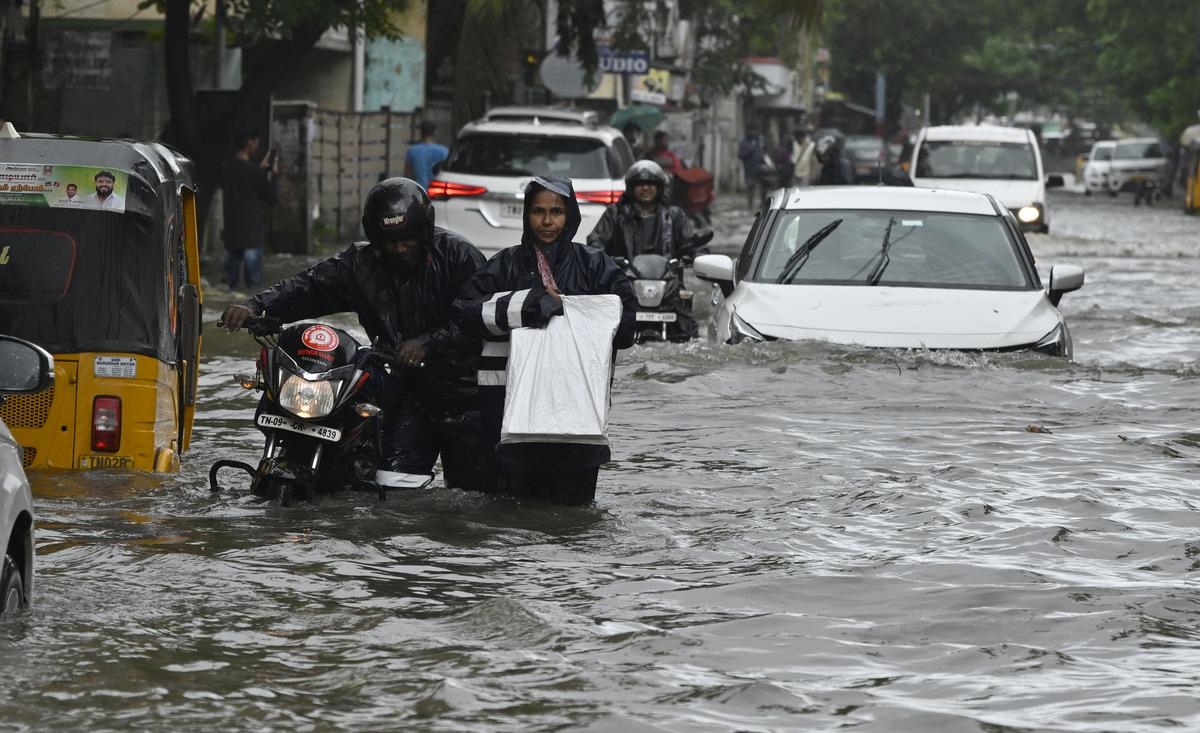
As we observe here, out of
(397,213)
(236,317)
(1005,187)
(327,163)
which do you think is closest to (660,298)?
(397,213)

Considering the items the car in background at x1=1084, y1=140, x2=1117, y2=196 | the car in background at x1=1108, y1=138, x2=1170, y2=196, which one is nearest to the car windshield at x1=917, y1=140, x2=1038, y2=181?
the car in background at x1=1108, y1=138, x2=1170, y2=196

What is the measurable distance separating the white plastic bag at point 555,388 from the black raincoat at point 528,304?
3.1 inches

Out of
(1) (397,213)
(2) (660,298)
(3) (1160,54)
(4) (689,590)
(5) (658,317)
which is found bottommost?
(4) (689,590)

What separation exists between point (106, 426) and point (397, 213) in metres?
1.54

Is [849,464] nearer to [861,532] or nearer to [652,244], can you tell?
[861,532]

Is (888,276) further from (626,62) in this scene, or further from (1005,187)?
(626,62)

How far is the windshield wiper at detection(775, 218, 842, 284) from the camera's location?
12133 mm

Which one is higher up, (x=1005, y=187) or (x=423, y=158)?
(x=423, y=158)

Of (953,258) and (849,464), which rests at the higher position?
(953,258)

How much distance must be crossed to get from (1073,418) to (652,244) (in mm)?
4149

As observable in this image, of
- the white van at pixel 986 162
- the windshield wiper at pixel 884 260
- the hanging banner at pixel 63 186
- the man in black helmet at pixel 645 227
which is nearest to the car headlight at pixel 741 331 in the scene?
the windshield wiper at pixel 884 260

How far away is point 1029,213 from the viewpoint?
27953mm

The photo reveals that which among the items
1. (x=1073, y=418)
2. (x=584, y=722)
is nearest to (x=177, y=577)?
(x=584, y=722)

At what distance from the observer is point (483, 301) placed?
7.53m
